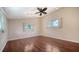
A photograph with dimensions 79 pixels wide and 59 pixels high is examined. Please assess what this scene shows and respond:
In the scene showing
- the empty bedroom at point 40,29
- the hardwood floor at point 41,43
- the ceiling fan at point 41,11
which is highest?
the ceiling fan at point 41,11

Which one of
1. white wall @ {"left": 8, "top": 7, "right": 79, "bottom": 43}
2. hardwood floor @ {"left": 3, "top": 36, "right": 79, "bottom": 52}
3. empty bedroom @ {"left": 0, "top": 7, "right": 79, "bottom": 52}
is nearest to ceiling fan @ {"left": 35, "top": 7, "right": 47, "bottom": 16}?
empty bedroom @ {"left": 0, "top": 7, "right": 79, "bottom": 52}

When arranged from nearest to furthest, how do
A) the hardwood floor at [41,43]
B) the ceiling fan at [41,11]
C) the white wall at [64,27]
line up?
the ceiling fan at [41,11] < the hardwood floor at [41,43] < the white wall at [64,27]

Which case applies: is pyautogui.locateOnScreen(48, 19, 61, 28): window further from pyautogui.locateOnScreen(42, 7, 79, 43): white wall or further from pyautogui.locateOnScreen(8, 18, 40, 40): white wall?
pyautogui.locateOnScreen(8, 18, 40, 40): white wall

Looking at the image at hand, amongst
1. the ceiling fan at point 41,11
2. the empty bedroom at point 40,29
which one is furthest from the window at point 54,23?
the ceiling fan at point 41,11

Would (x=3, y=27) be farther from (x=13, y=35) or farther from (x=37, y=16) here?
(x=37, y=16)

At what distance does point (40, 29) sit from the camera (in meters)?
1.83

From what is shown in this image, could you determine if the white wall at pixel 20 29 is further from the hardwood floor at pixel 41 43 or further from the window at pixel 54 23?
the window at pixel 54 23

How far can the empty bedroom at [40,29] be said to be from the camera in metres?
1.63

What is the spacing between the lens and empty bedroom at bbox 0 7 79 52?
5.34ft

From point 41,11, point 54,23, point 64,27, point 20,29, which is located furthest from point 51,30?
point 20,29

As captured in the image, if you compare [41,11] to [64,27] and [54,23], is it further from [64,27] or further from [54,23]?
[64,27]
